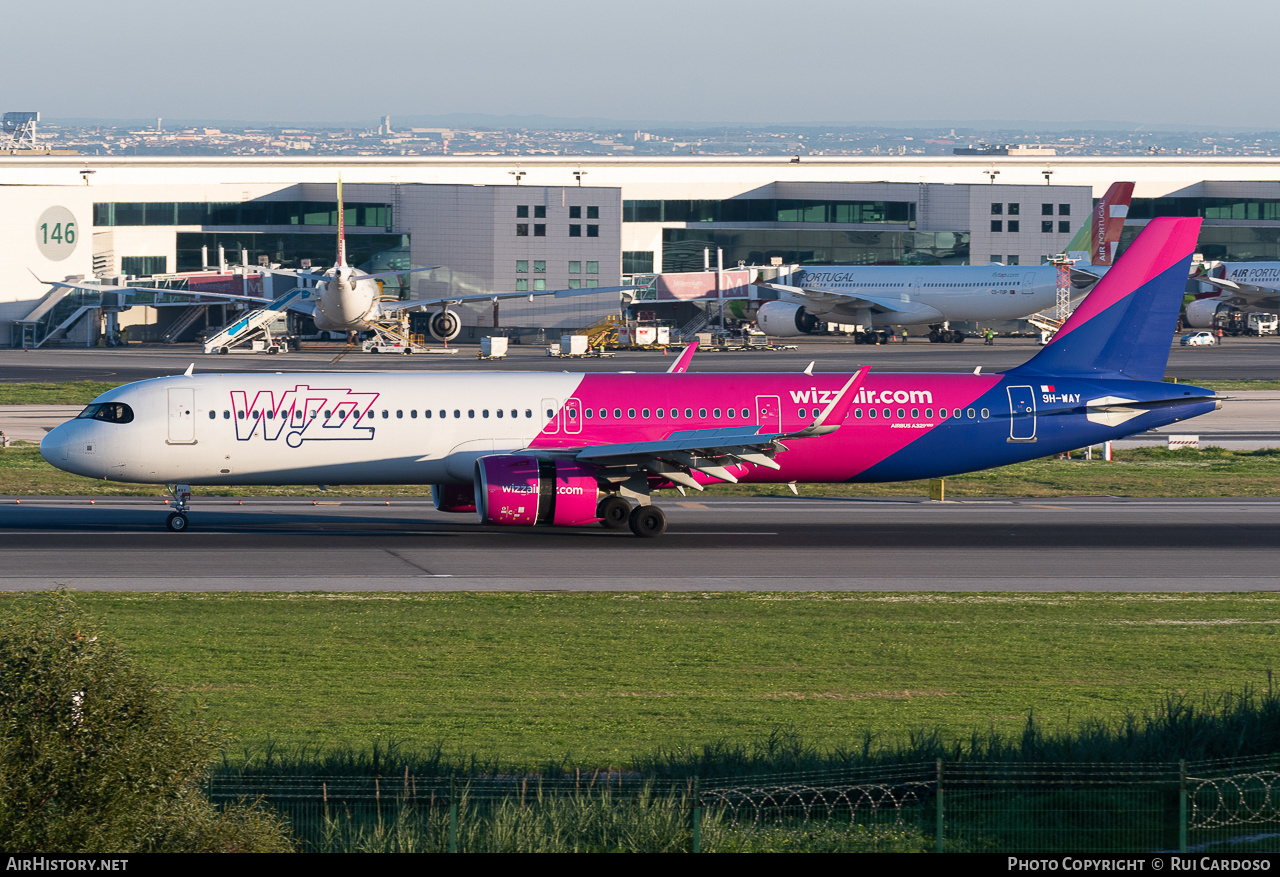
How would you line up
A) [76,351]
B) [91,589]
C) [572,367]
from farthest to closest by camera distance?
[76,351] → [572,367] → [91,589]

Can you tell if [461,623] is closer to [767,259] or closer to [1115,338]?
[1115,338]

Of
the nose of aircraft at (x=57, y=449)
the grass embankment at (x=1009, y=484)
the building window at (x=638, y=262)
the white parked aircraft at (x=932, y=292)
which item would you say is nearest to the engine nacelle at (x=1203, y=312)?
the white parked aircraft at (x=932, y=292)

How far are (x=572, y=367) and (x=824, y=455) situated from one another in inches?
1983

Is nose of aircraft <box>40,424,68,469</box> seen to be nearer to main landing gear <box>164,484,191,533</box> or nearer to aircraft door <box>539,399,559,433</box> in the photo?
main landing gear <box>164,484,191,533</box>

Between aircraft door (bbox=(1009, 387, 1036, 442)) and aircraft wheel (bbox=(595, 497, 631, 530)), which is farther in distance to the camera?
aircraft door (bbox=(1009, 387, 1036, 442))

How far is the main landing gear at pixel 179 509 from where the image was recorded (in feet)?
126

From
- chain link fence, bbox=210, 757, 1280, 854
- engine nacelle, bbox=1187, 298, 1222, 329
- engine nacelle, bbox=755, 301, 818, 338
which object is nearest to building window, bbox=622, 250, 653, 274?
engine nacelle, bbox=755, 301, 818, 338

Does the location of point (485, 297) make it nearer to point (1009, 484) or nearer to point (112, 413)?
point (1009, 484)

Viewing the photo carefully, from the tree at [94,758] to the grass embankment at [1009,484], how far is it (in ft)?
101

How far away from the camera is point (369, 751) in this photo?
18688mm

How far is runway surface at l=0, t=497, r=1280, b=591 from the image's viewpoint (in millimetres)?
32094

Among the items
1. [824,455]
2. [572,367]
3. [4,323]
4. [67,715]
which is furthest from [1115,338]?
[4,323]

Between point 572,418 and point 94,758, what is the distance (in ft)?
83.8

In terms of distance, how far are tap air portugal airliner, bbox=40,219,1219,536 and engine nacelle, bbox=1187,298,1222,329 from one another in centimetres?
8245
